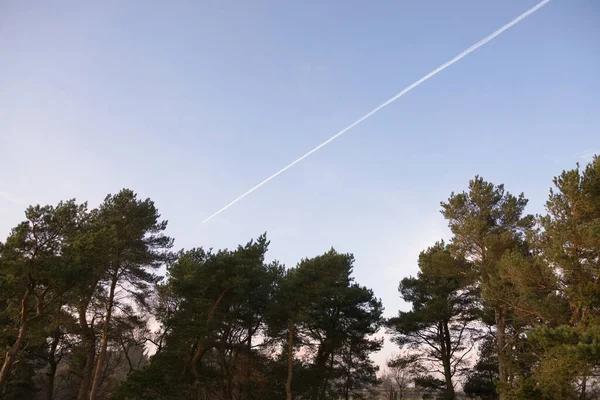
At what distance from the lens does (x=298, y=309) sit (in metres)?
24.3

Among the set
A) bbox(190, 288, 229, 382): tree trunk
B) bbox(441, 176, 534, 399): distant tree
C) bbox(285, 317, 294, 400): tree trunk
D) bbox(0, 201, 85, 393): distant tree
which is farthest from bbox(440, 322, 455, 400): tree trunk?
bbox(0, 201, 85, 393): distant tree

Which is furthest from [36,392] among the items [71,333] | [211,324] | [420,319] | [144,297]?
[420,319]

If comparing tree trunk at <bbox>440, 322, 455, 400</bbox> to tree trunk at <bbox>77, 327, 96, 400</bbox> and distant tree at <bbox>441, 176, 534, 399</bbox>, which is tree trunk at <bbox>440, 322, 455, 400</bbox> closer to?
distant tree at <bbox>441, 176, 534, 399</bbox>

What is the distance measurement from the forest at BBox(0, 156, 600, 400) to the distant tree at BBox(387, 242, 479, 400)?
109 millimetres

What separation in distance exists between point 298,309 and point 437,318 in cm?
1064

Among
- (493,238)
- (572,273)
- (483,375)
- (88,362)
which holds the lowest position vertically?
(483,375)

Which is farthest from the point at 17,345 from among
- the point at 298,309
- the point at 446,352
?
the point at 446,352

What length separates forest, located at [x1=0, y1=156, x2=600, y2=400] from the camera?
1485 centimetres

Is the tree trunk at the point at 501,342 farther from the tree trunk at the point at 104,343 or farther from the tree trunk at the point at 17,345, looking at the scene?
the tree trunk at the point at 17,345

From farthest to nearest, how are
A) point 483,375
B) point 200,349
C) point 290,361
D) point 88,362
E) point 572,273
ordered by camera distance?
point 483,375, point 290,361, point 200,349, point 88,362, point 572,273

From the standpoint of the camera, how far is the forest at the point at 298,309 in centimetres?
1485

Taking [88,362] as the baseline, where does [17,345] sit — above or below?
above

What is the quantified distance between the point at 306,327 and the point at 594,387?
16.2m

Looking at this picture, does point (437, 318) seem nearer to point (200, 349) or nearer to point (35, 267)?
point (200, 349)
